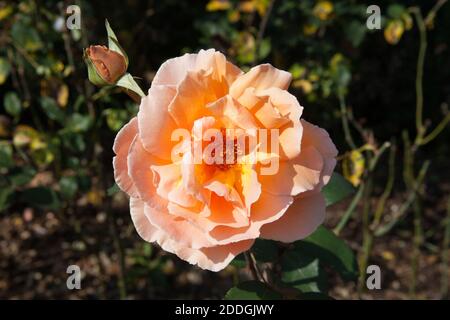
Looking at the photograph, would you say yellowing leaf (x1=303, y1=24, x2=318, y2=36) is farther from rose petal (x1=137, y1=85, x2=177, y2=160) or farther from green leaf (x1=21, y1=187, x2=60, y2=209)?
rose petal (x1=137, y1=85, x2=177, y2=160)

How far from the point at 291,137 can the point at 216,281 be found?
1359 mm

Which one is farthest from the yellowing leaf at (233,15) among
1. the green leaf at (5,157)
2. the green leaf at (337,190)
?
the green leaf at (337,190)

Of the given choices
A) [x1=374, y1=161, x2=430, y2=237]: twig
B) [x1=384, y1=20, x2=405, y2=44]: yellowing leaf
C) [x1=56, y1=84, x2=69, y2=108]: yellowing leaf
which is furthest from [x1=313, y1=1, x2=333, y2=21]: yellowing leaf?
[x1=56, y1=84, x2=69, y2=108]: yellowing leaf

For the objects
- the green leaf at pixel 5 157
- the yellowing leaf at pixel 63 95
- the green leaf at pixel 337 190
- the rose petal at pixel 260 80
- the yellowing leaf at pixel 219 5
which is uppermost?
the yellowing leaf at pixel 219 5

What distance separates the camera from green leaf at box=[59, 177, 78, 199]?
1453 millimetres

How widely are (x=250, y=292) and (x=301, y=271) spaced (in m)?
0.19

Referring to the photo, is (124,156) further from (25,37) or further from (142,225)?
(25,37)

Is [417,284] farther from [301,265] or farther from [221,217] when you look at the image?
[221,217]

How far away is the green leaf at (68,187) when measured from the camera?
4.77ft

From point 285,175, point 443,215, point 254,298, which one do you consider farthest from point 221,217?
point 443,215

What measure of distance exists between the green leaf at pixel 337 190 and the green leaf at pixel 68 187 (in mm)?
706

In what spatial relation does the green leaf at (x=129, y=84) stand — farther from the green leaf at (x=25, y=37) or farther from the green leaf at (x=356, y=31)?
the green leaf at (x=356, y=31)

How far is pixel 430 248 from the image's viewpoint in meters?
2.10

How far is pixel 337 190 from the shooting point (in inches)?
41.1
